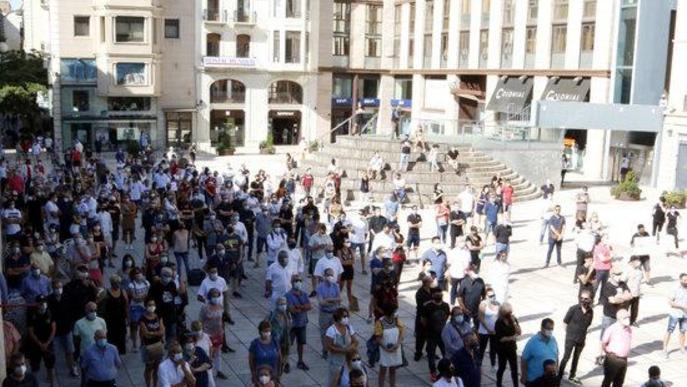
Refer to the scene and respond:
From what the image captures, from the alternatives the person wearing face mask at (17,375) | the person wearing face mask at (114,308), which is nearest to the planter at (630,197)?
the person wearing face mask at (114,308)

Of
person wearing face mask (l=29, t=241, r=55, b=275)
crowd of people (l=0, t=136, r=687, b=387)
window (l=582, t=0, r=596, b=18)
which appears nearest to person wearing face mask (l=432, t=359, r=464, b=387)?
crowd of people (l=0, t=136, r=687, b=387)

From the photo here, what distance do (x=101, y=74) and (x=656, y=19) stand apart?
115 feet

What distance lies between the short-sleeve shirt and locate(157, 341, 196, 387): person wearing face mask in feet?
15.8

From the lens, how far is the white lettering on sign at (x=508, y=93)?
49688mm

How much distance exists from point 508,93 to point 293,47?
58.4ft

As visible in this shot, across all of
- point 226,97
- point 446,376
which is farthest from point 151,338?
point 226,97

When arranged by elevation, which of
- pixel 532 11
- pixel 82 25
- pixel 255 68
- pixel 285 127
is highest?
pixel 532 11

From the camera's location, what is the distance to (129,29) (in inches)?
2104

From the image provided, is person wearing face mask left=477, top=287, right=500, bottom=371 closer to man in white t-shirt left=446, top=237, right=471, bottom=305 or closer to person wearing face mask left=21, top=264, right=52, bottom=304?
man in white t-shirt left=446, top=237, right=471, bottom=305

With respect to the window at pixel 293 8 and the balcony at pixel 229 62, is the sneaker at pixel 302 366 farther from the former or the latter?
the window at pixel 293 8

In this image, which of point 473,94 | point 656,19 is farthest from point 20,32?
point 656,19

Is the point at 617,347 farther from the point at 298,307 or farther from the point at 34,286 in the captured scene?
the point at 34,286

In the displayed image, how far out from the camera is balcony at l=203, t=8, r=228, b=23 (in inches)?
2255

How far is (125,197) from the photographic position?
78.9 feet
